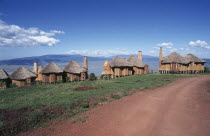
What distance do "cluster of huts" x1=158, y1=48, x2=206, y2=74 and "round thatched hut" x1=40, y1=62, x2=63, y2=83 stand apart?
26.8 m

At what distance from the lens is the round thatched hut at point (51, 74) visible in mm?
28797

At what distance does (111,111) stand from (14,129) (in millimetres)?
5925

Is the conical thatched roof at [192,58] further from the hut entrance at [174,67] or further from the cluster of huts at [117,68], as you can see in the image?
the cluster of huts at [117,68]

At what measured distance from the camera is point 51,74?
29094 mm

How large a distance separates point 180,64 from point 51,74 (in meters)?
31.7

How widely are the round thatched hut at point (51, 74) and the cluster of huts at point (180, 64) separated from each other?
2678 centimetres

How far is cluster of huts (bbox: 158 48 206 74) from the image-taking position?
114ft

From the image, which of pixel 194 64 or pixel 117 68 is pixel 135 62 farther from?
pixel 194 64

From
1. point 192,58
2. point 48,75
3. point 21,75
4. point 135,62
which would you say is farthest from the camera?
point 135,62

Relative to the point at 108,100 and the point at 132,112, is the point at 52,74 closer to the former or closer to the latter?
the point at 108,100

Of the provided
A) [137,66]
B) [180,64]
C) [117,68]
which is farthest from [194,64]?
[117,68]

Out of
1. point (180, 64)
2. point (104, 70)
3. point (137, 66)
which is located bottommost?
point (104, 70)

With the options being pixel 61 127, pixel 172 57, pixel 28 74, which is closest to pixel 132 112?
pixel 61 127

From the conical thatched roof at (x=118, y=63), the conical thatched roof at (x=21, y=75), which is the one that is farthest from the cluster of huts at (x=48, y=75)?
the conical thatched roof at (x=118, y=63)
